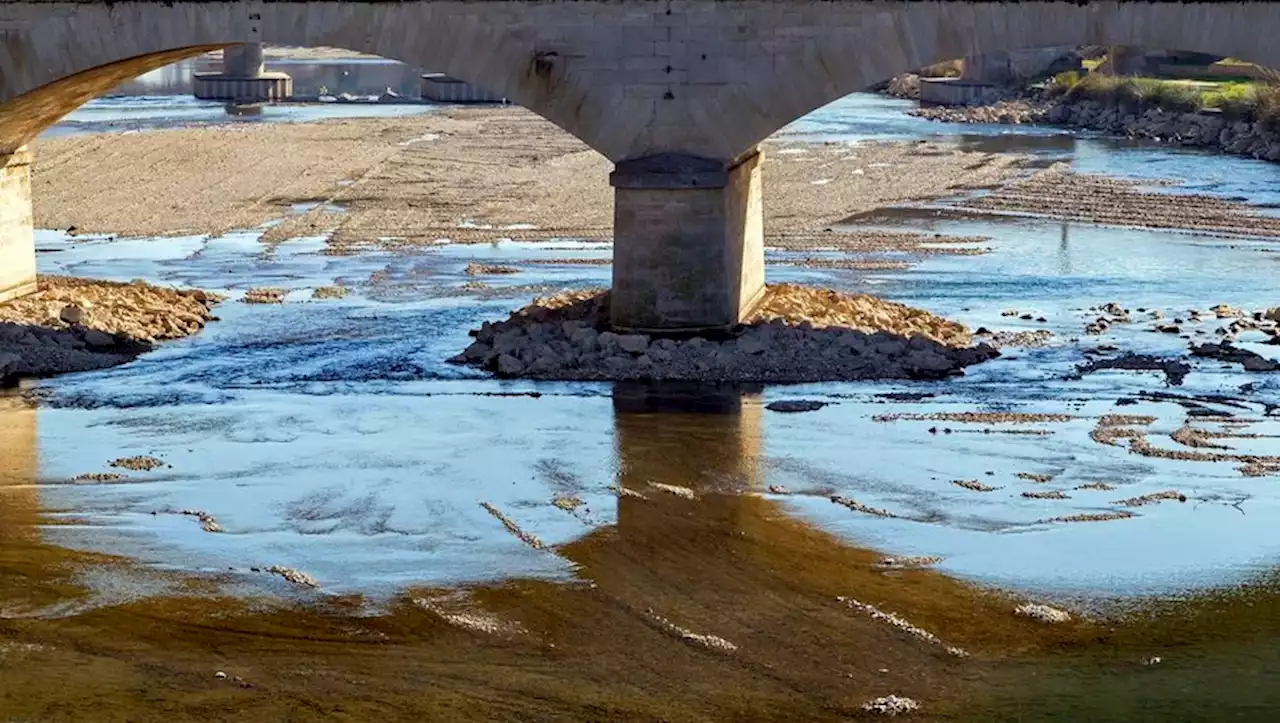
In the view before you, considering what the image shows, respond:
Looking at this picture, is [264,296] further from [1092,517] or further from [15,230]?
[1092,517]

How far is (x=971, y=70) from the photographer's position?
76375 mm

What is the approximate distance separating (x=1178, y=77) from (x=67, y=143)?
34.3m

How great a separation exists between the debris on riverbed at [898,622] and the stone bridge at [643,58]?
9.61 meters

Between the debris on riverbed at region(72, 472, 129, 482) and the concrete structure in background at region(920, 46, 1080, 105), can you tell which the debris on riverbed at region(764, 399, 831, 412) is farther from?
the concrete structure in background at region(920, 46, 1080, 105)

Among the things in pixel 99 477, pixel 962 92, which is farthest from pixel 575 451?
pixel 962 92

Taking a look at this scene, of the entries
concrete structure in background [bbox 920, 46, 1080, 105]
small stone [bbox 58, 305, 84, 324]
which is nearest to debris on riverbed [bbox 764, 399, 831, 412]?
small stone [bbox 58, 305, 84, 324]

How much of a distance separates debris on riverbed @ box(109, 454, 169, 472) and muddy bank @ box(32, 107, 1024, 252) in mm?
15293

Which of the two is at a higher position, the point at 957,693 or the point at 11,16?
the point at 11,16

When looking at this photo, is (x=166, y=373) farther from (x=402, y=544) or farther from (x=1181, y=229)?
(x=1181, y=229)

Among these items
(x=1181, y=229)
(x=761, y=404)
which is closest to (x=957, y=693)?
(x=761, y=404)

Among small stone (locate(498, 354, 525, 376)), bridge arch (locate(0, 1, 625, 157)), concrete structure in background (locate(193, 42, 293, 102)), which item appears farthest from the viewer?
concrete structure in background (locate(193, 42, 293, 102))

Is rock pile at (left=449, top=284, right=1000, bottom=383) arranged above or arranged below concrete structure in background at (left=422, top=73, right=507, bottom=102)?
above

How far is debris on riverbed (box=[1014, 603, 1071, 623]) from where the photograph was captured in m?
16.0

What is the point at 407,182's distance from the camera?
153 feet
